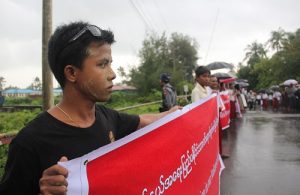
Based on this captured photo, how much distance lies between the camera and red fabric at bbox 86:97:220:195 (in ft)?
5.91

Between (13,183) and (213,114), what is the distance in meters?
2.80

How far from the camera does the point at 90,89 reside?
6.74ft

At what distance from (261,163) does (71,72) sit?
6.34 meters

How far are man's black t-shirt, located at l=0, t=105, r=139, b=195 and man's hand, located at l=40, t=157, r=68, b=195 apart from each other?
22cm

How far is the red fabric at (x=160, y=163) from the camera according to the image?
1802mm

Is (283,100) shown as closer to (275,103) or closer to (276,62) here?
(275,103)

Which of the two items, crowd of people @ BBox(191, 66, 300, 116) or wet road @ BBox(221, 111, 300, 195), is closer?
wet road @ BBox(221, 111, 300, 195)

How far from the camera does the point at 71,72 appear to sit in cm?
205

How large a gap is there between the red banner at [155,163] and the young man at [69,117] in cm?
15

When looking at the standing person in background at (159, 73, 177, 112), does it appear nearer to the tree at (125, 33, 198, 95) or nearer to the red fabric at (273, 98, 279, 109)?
the red fabric at (273, 98, 279, 109)

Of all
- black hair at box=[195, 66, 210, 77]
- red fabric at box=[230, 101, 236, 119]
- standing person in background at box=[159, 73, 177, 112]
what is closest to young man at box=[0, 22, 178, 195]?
black hair at box=[195, 66, 210, 77]

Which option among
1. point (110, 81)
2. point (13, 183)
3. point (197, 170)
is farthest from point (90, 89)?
point (197, 170)

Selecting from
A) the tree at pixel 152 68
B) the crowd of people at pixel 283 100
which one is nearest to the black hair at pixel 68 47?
the crowd of people at pixel 283 100

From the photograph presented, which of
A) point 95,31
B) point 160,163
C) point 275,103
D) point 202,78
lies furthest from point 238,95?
point 95,31
